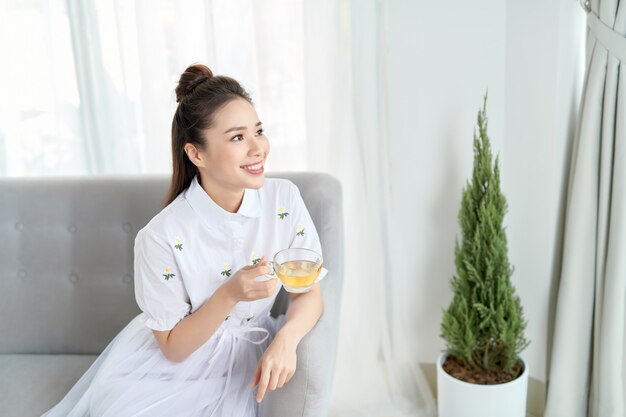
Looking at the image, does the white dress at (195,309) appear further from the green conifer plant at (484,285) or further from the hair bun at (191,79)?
the green conifer plant at (484,285)

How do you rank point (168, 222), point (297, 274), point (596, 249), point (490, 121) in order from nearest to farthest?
point (297, 274), point (168, 222), point (596, 249), point (490, 121)

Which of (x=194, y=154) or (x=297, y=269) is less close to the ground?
(x=194, y=154)

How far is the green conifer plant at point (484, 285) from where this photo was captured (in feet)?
6.93

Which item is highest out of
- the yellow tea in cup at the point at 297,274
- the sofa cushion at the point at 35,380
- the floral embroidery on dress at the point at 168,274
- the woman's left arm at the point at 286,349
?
the yellow tea in cup at the point at 297,274

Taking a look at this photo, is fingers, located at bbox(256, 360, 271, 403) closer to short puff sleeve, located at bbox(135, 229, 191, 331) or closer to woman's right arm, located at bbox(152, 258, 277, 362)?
woman's right arm, located at bbox(152, 258, 277, 362)

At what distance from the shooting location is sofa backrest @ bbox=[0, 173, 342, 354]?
2.09 m

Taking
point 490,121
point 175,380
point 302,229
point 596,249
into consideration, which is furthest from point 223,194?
point 596,249

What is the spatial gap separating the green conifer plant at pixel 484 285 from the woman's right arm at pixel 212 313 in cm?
92

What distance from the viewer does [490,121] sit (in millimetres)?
2326

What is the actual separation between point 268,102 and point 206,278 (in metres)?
0.95

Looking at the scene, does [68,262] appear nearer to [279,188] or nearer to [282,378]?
[279,188]

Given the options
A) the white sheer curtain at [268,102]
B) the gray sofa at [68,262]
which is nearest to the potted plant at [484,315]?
the white sheer curtain at [268,102]

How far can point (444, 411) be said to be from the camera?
2.22 meters

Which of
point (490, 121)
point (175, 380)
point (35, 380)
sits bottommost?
point (35, 380)
